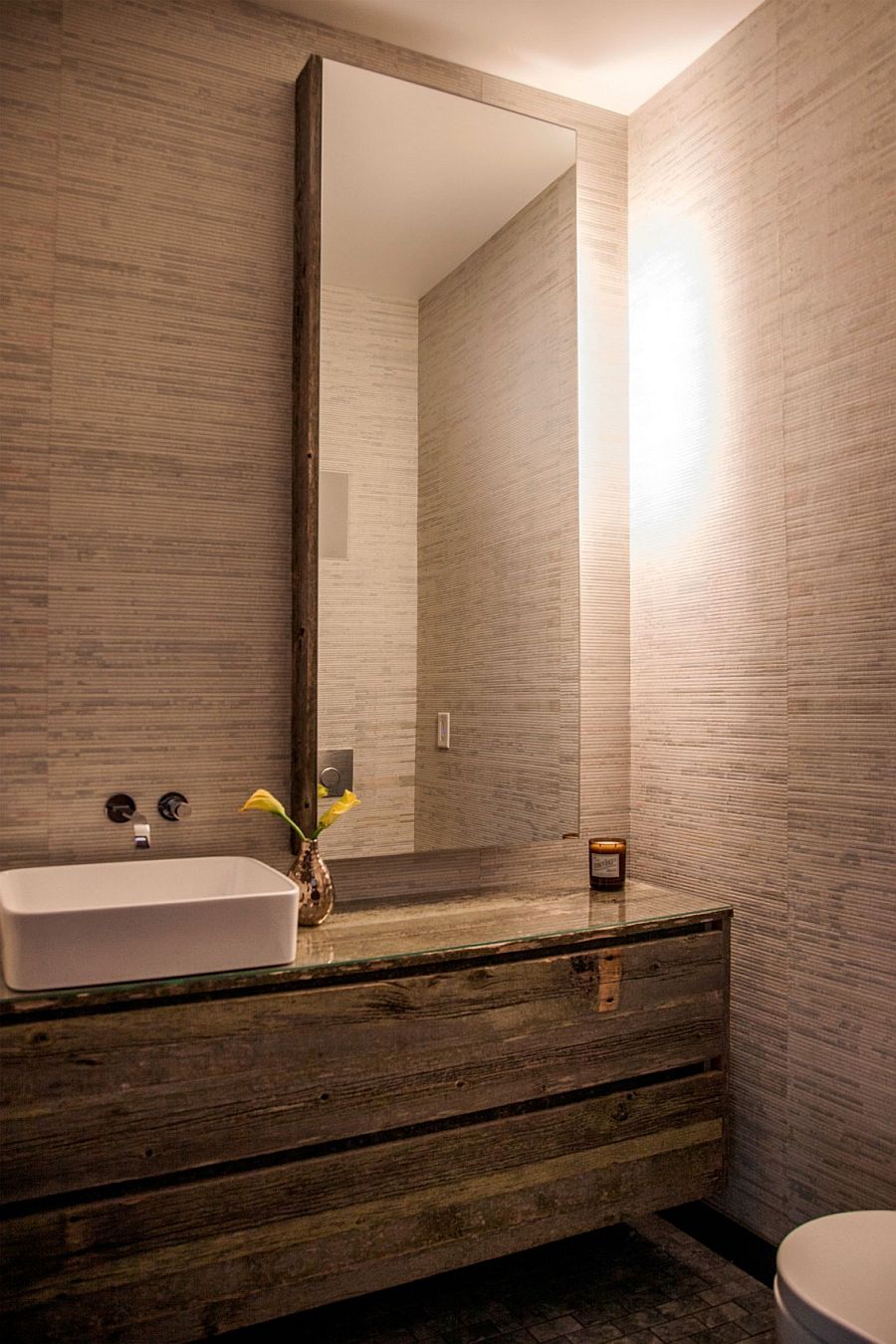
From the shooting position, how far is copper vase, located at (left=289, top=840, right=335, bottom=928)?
1.89m

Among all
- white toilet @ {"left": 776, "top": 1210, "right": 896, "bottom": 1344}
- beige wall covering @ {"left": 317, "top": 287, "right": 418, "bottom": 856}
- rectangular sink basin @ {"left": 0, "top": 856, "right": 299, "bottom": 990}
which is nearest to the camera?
white toilet @ {"left": 776, "top": 1210, "right": 896, "bottom": 1344}

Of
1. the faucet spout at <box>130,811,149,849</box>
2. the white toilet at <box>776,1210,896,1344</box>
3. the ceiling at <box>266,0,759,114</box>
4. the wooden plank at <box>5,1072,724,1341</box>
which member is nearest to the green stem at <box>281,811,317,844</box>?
the faucet spout at <box>130,811,149,849</box>

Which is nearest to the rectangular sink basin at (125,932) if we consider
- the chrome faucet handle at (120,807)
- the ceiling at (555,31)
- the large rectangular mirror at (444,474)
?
the chrome faucet handle at (120,807)

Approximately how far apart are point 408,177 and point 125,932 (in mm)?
1617

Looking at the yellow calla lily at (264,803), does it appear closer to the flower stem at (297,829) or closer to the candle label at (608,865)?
the flower stem at (297,829)

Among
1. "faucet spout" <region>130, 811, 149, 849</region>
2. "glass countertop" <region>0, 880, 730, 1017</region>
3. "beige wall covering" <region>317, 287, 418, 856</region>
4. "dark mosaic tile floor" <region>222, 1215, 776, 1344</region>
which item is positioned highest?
"beige wall covering" <region>317, 287, 418, 856</region>

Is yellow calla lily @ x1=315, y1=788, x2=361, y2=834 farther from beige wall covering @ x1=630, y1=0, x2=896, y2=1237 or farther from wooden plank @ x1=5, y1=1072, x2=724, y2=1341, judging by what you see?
beige wall covering @ x1=630, y1=0, x2=896, y2=1237

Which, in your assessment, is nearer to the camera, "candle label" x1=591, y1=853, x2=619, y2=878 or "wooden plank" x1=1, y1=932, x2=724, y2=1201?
"wooden plank" x1=1, y1=932, x2=724, y2=1201

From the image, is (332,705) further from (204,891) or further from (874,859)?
(874,859)

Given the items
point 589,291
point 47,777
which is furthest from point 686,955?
point 589,291

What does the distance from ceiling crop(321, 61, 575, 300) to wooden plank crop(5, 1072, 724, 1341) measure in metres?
1.67

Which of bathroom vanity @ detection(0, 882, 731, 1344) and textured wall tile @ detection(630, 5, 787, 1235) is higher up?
textured wall tile @ detection(630, 5, 787, 1235)

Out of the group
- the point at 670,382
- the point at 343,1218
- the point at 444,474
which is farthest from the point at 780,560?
the point at 343,1218

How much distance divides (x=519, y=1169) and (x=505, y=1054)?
0.70 ft
